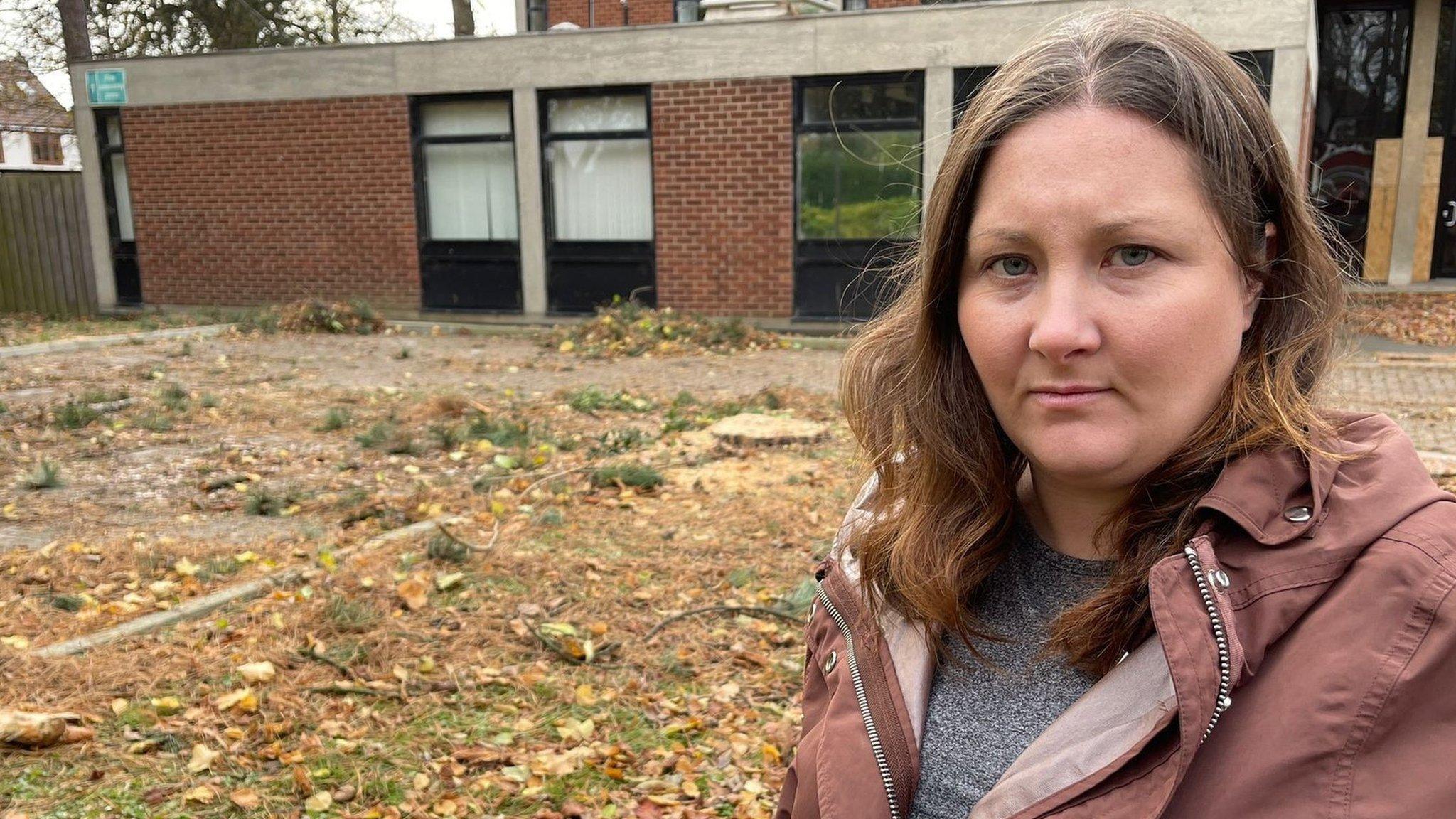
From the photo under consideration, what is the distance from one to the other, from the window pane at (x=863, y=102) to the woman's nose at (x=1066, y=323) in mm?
13599

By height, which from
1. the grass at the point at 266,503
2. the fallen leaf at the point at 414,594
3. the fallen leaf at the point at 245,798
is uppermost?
the fallen leaf at the point at 414,594

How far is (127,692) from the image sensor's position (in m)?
3.81

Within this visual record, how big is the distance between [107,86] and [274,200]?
3.35 m

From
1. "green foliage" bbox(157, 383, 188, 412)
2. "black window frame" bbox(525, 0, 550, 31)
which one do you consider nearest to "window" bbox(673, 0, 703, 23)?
"black window frame" bbox(525, 0, 550, 31)

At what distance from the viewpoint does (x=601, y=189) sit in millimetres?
16438

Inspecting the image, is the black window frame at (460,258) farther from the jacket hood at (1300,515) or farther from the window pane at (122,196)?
the jacket hood at (1300,515)

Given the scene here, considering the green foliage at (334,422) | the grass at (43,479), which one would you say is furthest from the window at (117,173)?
the grass at (43,479)

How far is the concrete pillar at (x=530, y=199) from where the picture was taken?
53.4ft

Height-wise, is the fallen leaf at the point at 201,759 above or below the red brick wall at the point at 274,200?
below

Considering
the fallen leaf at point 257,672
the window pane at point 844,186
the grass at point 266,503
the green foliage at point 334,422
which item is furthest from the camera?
the window pane at point 844,186

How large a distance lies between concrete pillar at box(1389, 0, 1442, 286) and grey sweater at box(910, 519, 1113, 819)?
20.2 m

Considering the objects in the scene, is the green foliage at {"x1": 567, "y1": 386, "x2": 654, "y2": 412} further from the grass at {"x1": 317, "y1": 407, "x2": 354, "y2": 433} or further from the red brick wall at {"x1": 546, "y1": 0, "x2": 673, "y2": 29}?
the red brick wall at {"x1": 546, "y1": 0, "x2": 673, "y2": 29}

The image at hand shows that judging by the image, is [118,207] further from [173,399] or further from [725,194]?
[173,399]

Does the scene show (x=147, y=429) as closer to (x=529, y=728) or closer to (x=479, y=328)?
(x=529, y=728)
